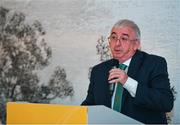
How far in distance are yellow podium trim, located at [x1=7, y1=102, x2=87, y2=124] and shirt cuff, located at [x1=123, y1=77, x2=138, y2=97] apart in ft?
1.35

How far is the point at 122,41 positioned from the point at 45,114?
657 mm

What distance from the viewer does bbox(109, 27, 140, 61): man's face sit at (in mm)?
1929

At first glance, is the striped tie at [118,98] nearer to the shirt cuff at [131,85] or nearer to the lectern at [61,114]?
the shirt cuff at [131,85]

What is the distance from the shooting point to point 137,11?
3.44 m

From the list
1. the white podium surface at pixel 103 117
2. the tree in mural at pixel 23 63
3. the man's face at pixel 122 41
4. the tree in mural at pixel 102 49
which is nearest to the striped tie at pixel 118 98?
the man's face at pixel 122 41

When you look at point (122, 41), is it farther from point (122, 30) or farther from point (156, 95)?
point (156, 95)

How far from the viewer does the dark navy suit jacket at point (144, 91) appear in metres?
1.78

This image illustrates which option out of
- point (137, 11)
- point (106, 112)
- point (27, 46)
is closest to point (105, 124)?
point (106, 112)

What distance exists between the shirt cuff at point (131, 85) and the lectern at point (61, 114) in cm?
30

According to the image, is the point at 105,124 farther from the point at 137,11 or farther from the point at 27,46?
the point at 27,46

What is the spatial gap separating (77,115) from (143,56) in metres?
0.79

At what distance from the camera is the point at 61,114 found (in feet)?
4.60

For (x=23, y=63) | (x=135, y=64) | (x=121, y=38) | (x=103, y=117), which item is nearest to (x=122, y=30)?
(x=121, y=38)

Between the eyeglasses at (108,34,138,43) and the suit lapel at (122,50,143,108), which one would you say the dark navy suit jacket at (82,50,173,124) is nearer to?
the suit lapel at (122,50,143,108)
